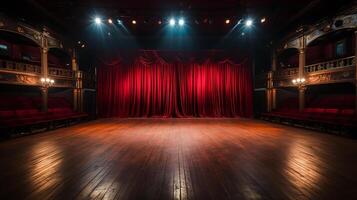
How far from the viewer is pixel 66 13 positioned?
9.68 metres

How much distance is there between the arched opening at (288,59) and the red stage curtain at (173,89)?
7.37 feet

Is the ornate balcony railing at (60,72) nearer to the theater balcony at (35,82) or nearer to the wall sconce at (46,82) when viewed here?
the theater balcony at (35,82)

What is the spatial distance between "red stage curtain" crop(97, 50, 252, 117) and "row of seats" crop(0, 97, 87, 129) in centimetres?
300

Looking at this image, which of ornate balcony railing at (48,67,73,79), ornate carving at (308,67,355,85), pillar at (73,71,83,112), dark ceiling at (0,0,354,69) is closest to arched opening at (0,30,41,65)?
ornate balcony railing at (48,67,73,79)

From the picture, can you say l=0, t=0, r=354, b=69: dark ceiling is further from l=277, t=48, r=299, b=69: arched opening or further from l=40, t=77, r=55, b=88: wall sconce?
l=40, t=77, r=55, b=88: wall sconce

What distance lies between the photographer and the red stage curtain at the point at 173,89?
45.9 ft

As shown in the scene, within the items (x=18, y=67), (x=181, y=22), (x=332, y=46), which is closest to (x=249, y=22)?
(x=181, y=22)

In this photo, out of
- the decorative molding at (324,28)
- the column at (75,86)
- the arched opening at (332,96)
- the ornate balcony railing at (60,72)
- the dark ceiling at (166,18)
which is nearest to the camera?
the decorative molding at (324,28)

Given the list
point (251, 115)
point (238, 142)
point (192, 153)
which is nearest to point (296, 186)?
point (192, 153)

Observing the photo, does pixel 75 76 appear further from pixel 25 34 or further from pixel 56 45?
pixel 25 34

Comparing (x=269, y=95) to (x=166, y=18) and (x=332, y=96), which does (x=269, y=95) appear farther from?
(x=166, y=18)

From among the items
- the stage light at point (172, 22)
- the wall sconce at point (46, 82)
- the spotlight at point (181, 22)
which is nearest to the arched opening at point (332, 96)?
the spotlight at point (181, 22)

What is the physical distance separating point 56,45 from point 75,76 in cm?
196

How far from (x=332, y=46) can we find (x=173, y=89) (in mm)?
9214
